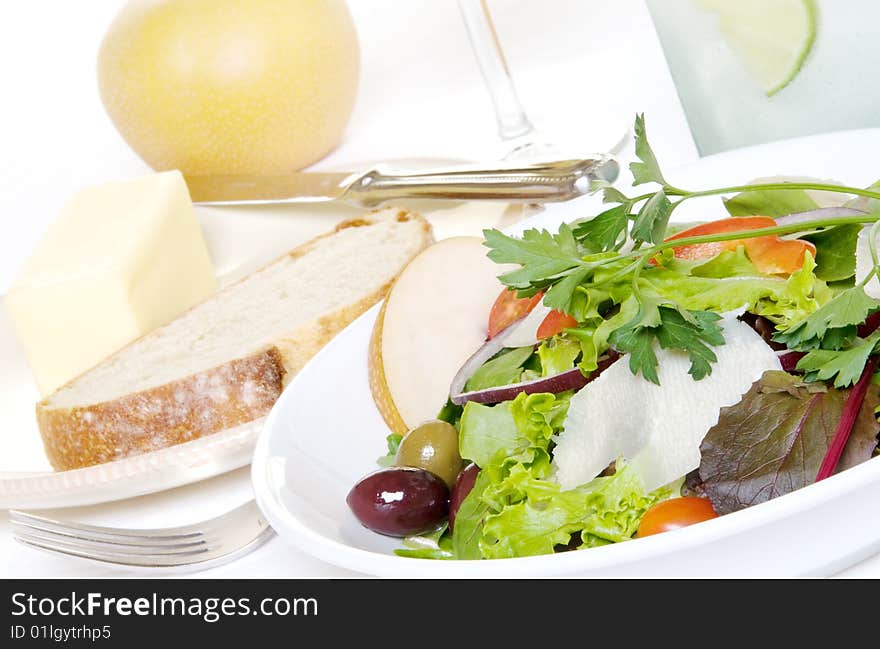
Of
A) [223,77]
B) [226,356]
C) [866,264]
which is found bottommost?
[226,356]

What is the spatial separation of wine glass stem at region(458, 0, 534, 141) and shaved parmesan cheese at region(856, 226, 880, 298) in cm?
156

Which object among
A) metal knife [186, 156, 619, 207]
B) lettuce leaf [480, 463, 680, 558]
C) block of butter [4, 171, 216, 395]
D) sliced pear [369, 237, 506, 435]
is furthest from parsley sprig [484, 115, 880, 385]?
block of butter [4, 171, 216, 395]

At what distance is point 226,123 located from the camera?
2.62m

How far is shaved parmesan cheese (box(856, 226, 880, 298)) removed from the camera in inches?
39.0

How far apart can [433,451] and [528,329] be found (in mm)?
165

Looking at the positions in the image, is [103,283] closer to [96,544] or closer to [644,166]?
[96,544]

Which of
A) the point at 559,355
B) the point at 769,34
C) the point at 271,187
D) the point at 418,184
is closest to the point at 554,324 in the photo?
the point at 559,355

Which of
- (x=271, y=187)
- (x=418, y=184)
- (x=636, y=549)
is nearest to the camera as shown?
(x=636, y=549)

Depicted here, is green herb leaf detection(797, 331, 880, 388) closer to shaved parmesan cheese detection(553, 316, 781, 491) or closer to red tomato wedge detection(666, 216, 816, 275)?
shaved parmesan cheese detection(553, 316, 781, 491)

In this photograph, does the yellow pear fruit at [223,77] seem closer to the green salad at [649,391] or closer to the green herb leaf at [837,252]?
the green salad at [649,391]

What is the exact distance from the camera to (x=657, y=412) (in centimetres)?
98

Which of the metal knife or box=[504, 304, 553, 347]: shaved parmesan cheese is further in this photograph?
the metal knife

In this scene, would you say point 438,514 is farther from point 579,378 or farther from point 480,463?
point 579,378
